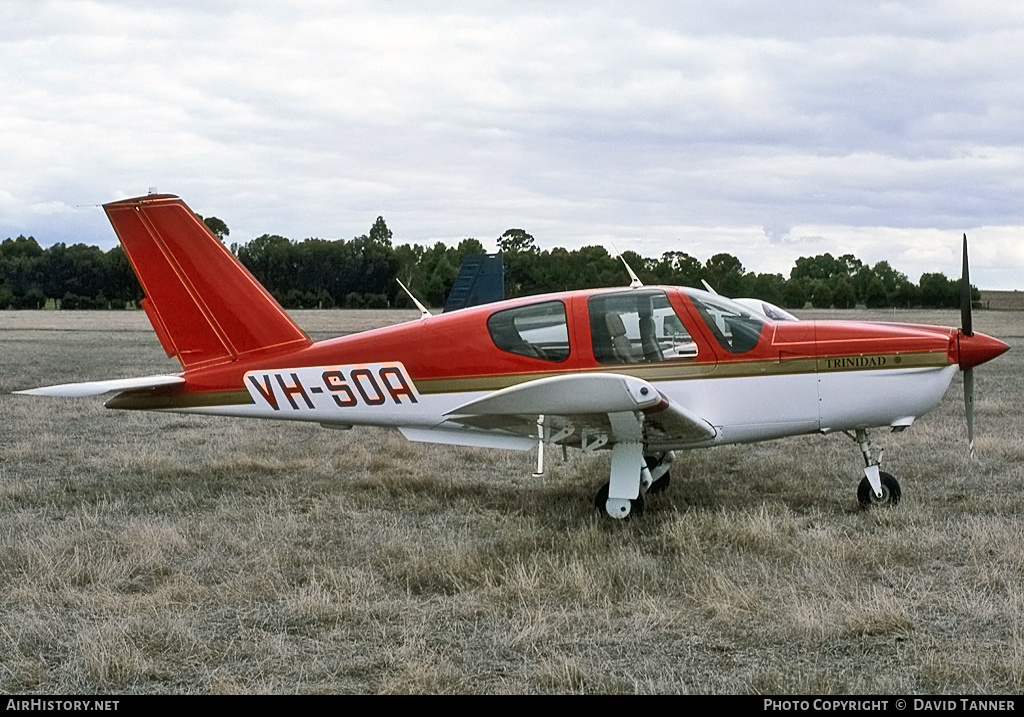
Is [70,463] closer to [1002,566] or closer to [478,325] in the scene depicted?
[478,325]

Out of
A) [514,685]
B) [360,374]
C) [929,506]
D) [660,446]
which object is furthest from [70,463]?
[929,506]

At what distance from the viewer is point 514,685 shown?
4.49 m

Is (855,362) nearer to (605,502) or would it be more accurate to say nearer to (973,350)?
(973,350)

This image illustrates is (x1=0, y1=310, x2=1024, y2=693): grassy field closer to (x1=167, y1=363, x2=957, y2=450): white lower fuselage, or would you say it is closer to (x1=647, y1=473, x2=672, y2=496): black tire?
(x1=647, y1=473, x2=672, y2=496): black tire

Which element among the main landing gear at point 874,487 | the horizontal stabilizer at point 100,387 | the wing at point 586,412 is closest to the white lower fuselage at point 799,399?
the wing at point 586,412

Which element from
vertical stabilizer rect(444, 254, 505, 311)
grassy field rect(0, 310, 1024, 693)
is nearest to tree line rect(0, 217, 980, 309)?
vertical stabilizer rect(444, 254, 505, 311)

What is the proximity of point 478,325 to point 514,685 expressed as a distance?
13.1ft

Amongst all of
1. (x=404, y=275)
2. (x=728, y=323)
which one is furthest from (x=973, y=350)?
(x=404, y=275)

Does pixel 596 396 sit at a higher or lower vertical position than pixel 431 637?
higher

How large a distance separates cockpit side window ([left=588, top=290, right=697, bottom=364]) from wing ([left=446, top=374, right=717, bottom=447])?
0.51 m

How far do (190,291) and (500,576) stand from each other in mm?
4292

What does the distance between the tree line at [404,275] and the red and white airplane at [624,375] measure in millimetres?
17666

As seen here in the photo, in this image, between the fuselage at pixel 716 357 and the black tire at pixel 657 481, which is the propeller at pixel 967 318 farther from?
the black tire at pixel 657 481

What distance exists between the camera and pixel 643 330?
7816 mm
